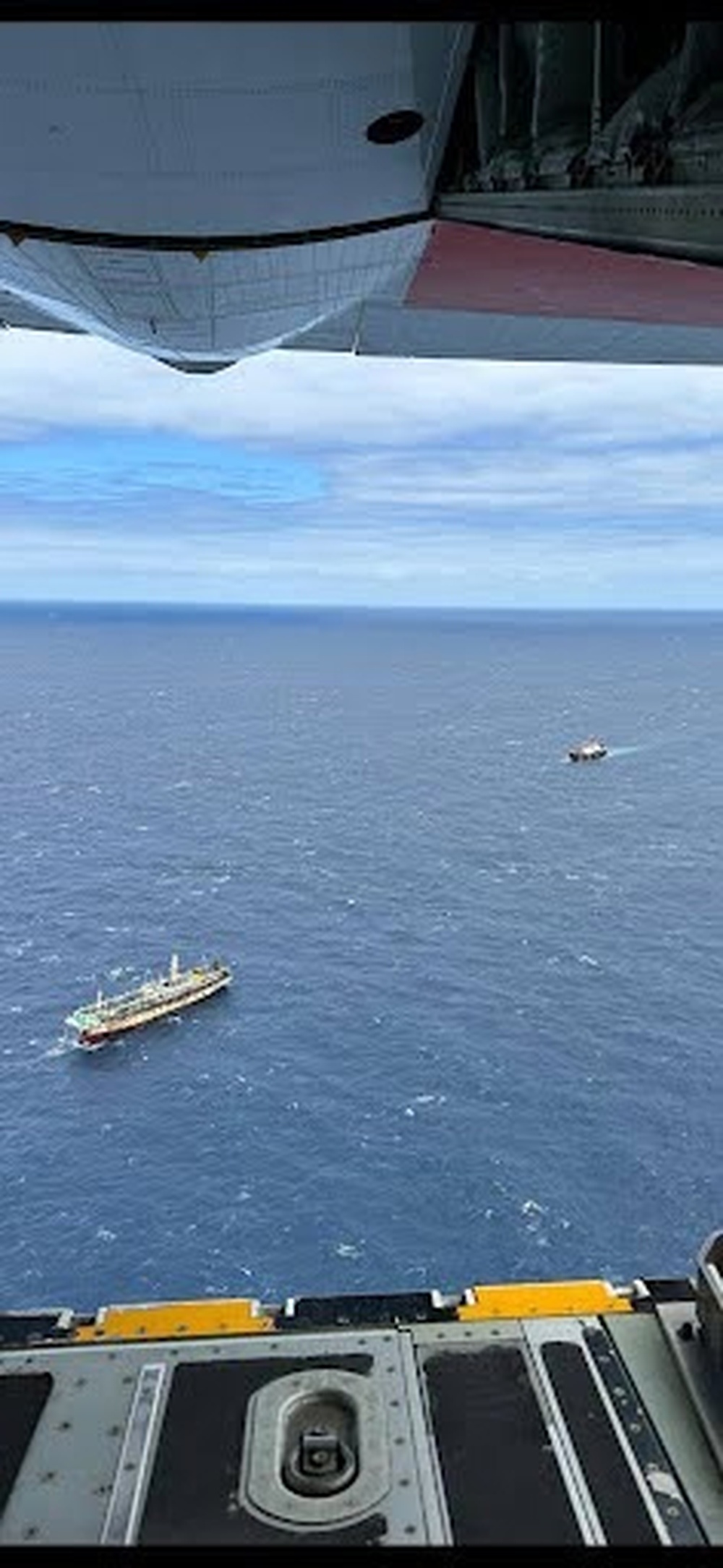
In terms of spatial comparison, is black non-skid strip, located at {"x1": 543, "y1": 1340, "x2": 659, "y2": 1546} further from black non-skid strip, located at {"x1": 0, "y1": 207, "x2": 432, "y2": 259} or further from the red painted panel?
black non-skid strip, located at {"x1": 0, "y1": 207, "x2": 432, "y2": 259}

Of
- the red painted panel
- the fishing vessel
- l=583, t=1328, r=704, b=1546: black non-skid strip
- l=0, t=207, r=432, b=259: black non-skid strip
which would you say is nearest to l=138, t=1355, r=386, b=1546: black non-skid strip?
l=583, t=1328, r=704, b=1546: black non-skid strip

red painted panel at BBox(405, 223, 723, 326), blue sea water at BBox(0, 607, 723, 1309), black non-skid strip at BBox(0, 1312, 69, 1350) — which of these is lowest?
black non-skid strip at BBox(0, 1312, 69, 1350)

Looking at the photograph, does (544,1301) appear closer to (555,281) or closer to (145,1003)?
(555,281)

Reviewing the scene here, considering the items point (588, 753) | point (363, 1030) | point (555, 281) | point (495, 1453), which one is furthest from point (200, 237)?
point (588, 753)

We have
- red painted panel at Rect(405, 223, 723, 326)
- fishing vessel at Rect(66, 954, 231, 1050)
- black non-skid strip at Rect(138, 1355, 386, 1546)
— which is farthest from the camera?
fishing vessel at Rect(66, 954, 231, 1050)

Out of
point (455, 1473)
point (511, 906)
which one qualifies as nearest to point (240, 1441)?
point (455, 1473)

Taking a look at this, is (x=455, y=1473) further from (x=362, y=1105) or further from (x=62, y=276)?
(x=362, y=1105)

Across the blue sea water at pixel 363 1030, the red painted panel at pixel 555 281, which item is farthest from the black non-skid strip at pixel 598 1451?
the blue sea water at pixel 363 1030

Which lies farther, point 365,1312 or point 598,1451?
point 365,1312
